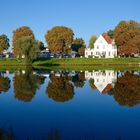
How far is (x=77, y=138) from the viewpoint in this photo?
12172mm

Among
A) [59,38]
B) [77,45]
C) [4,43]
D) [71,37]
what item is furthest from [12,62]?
[77,45]

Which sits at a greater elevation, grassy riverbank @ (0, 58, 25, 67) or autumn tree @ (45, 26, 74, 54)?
autumn tree @ (45, 26, 74, 54)

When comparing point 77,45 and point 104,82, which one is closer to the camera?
point 104,82

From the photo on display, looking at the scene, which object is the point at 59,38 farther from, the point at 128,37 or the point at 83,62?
the point at 128,37

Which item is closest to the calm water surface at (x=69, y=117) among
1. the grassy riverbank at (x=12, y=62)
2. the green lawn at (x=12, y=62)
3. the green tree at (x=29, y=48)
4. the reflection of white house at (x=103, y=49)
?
the green tree at (x=29, y=48)

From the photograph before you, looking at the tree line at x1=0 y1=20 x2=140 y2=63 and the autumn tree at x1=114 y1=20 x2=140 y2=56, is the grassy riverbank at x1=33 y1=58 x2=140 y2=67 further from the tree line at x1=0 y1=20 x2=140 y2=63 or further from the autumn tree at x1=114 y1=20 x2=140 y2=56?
the tree line at x1=0 y1=20 x2=140 y2=63

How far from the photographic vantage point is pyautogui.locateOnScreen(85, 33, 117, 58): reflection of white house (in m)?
96.4

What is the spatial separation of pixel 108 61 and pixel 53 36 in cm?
1731

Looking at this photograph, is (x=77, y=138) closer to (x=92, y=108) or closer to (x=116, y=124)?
(x=116, y=124)

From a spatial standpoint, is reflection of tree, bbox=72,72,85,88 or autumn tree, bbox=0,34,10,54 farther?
autumn tree, bbox=0,34,10,54

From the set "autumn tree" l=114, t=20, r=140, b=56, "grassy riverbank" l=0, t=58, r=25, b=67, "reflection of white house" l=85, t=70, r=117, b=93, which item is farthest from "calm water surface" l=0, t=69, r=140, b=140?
"autumn tree" l=114, t=20, r=140, b=56

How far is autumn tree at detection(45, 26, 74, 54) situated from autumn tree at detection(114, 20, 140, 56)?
488 inches

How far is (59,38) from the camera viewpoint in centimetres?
8900

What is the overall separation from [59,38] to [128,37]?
17285 mm
